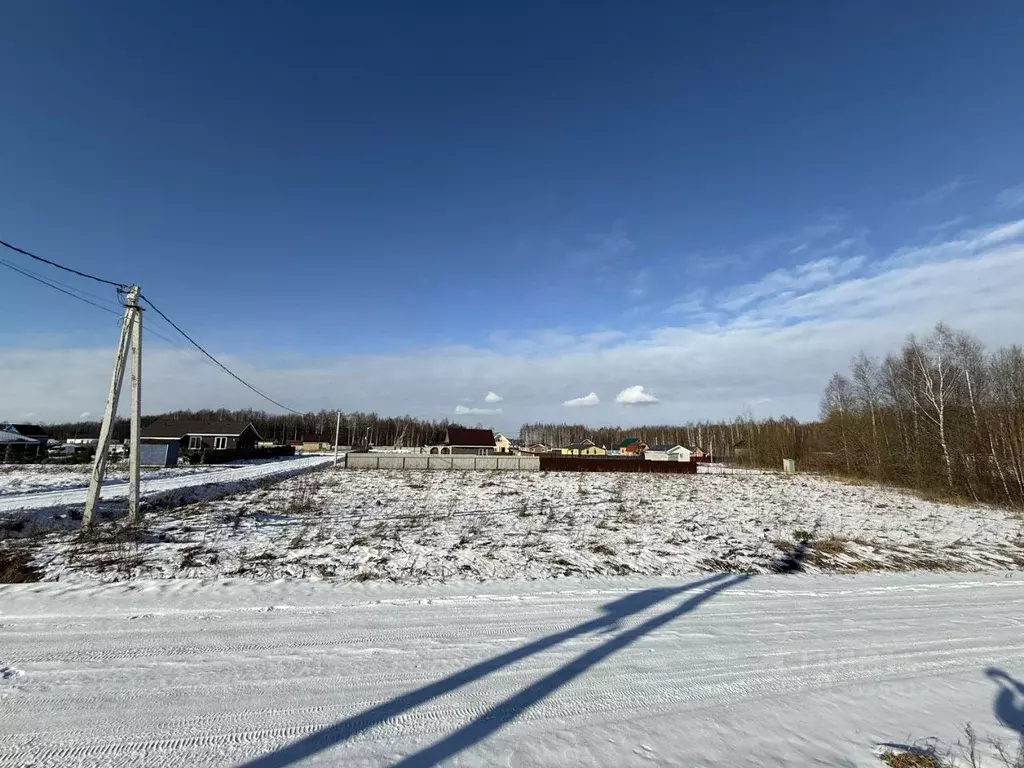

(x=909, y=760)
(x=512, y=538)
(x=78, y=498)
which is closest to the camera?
(x=909, y=760)

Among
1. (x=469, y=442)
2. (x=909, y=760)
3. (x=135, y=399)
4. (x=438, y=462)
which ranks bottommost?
(x=909, y=760)

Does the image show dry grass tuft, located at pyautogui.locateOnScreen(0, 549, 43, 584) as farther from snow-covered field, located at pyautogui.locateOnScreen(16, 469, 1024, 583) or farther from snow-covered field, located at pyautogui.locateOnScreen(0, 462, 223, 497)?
snow-covered field, located at pyautogui.locateOnScreen(0, 462, 223, 497)

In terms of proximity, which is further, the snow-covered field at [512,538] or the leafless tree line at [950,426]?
the leafless tree line at [950,426]

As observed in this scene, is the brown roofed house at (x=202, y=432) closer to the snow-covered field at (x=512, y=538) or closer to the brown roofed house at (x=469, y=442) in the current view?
the brown roofed house at (x=469, y=442)

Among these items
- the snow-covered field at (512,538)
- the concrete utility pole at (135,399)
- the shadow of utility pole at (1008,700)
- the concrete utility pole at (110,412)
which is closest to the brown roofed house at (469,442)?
the snow-covered field at (512,538)

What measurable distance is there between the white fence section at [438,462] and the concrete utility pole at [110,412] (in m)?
22.6

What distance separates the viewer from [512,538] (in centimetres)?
1016

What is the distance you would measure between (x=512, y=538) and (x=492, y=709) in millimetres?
6601

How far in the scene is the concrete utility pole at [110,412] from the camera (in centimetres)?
973

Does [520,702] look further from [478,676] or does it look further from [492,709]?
[478,676]

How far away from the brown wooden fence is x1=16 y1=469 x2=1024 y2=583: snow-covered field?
13748 mm

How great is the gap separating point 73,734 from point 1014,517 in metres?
25.6

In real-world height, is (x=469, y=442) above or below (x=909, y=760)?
above

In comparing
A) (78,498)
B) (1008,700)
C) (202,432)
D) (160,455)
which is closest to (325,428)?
(202,432)
